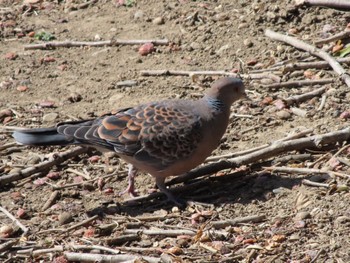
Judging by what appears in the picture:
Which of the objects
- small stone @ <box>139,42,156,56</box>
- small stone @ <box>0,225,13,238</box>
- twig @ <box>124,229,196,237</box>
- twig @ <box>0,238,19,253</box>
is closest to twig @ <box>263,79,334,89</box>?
small stone @ <box>139,42,156,56</box>

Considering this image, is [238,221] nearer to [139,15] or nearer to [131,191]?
[131,191]

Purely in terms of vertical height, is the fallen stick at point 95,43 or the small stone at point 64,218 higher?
the fallen stick at point 95,43

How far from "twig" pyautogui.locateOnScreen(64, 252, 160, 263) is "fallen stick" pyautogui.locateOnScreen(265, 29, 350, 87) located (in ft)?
8.98

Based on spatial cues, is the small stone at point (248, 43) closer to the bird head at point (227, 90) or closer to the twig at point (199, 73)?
the twig at point (199, 73)

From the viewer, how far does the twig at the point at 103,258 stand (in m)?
5.49

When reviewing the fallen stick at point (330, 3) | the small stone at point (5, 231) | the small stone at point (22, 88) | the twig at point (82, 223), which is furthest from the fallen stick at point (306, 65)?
the small stone at point (5, 231)

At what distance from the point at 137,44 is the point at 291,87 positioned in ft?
6.54

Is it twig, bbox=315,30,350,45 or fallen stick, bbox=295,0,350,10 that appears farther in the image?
fallen stick, bbox=295,0,350,10

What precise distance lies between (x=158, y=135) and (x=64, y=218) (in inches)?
37.0

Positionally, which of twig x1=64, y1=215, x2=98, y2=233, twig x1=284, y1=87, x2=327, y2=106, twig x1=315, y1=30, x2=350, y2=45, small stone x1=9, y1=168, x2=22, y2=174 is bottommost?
small stone x1=9, y1=168, x2=22, y2=174

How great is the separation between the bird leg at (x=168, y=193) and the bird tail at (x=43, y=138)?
71cm

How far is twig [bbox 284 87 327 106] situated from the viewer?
7344 mm

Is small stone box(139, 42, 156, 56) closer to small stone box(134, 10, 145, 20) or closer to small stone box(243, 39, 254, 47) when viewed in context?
small stone box(134, 10, 145, 20)

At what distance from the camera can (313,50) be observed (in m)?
7.89
